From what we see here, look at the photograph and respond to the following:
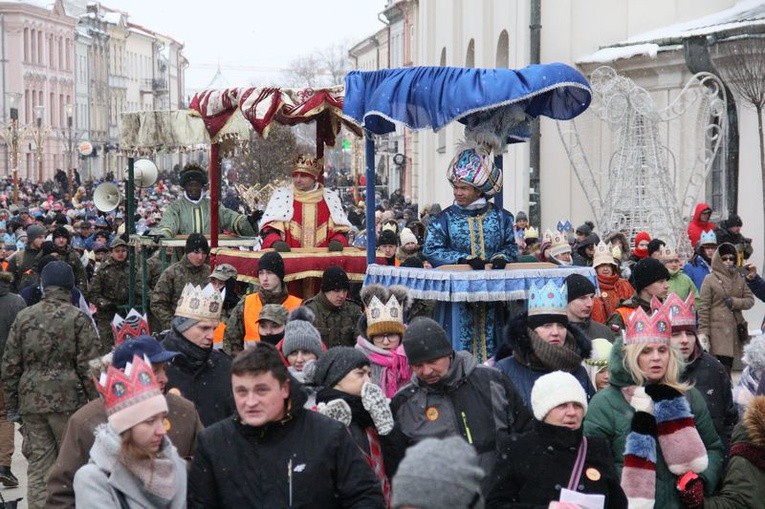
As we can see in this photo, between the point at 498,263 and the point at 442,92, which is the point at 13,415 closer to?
the point at 498,263

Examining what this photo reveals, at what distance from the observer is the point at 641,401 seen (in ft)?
21.5

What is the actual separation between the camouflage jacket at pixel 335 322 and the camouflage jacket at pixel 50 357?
140cm

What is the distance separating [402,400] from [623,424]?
0.92 m

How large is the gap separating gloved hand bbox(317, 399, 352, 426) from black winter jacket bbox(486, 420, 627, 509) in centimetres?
77

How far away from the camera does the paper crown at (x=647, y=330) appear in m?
6.73

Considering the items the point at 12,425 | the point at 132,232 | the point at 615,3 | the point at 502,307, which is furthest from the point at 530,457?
the point at 615,3

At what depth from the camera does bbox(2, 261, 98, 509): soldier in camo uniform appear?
9.99 metres

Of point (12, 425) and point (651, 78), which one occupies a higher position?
point (651, 78)

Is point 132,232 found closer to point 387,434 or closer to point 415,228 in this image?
point 415,228

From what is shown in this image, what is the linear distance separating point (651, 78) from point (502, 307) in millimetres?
15066

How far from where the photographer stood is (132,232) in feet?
56.6

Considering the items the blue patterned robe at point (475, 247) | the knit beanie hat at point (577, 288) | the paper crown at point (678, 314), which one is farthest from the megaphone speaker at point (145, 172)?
the paper crown at point (678, 314)

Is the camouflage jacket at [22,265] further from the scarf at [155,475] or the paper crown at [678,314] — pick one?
the scarf at [155,475]

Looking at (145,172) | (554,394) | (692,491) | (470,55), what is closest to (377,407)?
(554,394)
